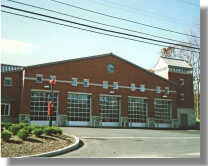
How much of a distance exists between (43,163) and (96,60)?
59.3 feet

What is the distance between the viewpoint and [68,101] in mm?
22297

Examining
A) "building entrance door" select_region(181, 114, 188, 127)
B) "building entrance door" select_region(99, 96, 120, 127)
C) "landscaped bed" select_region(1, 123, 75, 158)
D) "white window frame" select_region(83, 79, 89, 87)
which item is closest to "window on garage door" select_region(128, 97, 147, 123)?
"building entrance door" select_region(99, 96, 120, 127)

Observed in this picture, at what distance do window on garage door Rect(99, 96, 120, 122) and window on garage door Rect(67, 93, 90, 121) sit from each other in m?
1.46

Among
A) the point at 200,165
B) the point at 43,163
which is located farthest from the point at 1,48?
the point at 200,165

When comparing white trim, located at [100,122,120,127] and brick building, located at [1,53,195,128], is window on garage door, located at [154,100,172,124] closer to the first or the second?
brick building, located at [1,53,195,128]

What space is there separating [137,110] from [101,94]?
439 centimetres

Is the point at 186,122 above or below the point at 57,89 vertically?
below

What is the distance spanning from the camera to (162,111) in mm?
26703

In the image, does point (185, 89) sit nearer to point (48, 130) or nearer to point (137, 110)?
point (137, 110)

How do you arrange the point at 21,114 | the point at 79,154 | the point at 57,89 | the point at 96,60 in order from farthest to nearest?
1. the point at 96,60
2. the point at 57,89
3. the point at 21,114
4. the point at 79,154

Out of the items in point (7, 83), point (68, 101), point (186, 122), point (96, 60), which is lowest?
point (186, 122)

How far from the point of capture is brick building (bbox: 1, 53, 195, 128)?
2052 cm

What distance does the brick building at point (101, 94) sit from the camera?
20.5 meters

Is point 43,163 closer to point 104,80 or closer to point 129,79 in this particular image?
point 104,80
